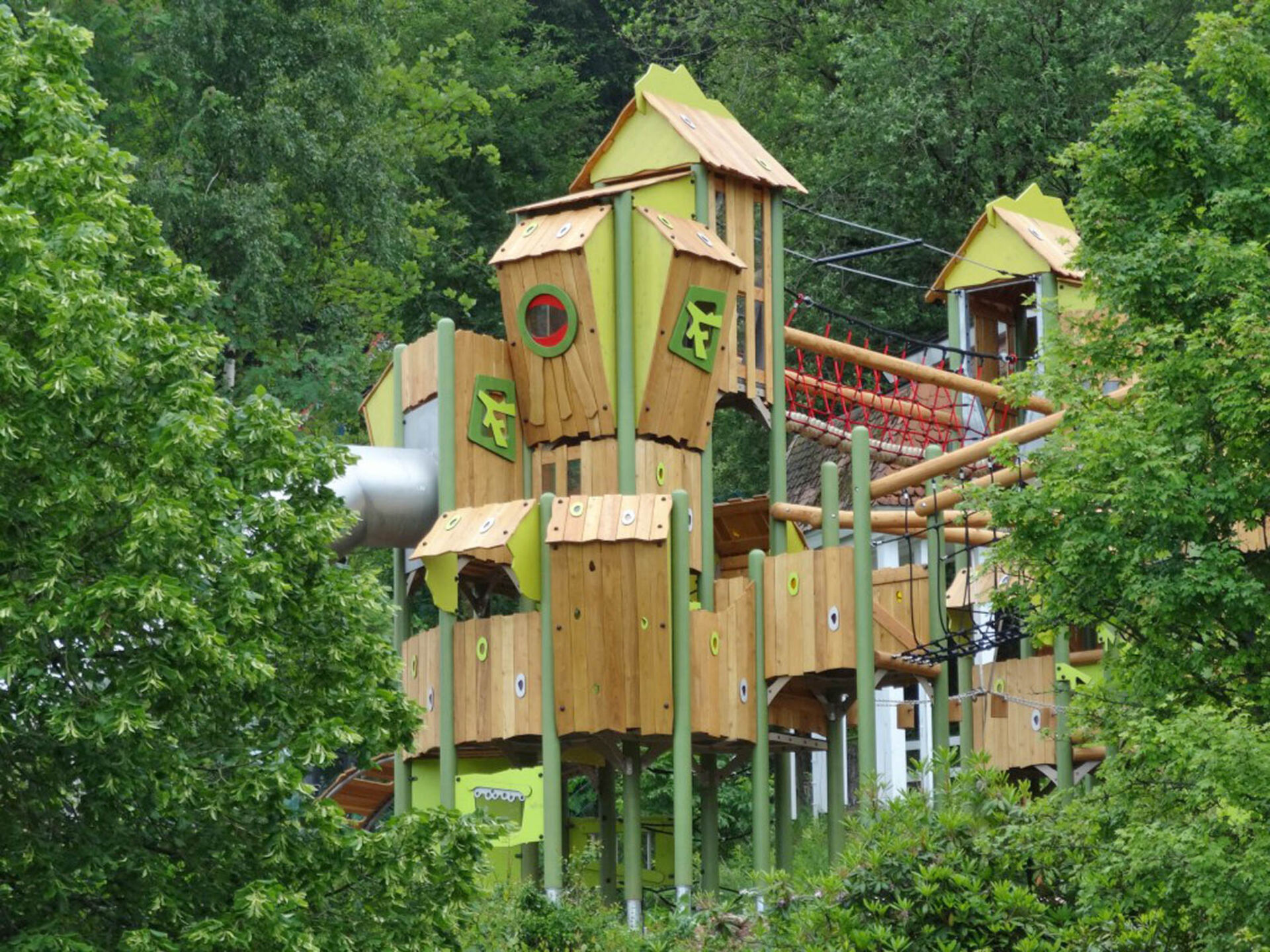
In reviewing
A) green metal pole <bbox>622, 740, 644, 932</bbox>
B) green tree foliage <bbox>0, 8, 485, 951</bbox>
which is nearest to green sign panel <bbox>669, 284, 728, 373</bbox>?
green metal pole <bbox>622, 740, 644, 932</bbox>

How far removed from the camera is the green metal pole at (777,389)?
25.2 metres

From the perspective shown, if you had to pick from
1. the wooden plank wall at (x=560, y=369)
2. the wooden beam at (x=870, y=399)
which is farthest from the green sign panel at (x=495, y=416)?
the wooden beam at (x=870, y=399)

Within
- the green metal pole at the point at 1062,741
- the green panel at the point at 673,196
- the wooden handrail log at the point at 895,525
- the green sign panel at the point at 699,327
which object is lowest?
the green metal pole at the point at 1062,741

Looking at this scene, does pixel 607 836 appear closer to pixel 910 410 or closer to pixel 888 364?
pixel 888 364

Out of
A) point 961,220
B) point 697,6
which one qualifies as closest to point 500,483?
point 961,220

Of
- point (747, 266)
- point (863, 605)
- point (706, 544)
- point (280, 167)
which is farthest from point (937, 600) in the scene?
point (280, 167)

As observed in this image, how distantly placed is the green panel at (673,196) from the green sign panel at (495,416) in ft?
7.96

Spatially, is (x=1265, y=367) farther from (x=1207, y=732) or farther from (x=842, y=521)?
(x=842, y=521)

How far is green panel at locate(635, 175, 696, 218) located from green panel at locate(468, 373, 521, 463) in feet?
7.91

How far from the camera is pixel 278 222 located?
33.2 meters

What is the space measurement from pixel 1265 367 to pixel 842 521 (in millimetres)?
15962

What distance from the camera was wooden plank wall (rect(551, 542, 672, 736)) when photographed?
74.0 ft

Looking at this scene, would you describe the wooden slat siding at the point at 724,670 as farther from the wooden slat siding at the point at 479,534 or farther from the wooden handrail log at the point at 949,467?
the wooden slat siding at the point at 479,534

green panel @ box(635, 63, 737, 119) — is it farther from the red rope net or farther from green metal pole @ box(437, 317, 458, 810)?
green metal pole @ box(437, 317, 458, 810)
